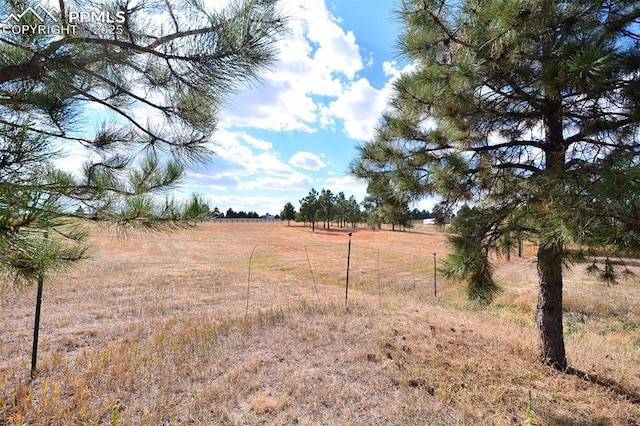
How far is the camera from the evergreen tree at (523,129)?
2.15 metres

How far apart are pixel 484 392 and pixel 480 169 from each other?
8.64 ft

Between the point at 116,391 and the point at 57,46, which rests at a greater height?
the point at 57,46

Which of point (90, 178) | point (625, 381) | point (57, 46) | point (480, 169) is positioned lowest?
point (625, 381)

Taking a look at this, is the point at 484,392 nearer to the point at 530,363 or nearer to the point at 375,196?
the point at 530,363

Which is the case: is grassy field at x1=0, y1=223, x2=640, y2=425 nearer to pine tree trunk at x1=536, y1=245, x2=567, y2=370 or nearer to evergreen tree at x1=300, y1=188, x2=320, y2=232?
pine tree trunk at x1=536, y1=245, x2=567, y2=370

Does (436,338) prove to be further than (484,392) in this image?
Yes

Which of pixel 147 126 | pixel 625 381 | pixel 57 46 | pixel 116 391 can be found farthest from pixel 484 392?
pixel 57 46

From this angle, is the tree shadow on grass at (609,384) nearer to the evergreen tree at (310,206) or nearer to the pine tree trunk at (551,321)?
the pine tree trunk at (551,321)

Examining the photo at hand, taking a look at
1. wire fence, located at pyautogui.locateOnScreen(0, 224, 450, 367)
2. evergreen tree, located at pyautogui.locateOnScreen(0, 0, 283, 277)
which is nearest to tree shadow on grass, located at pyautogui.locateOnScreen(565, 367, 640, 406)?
wire fence, located at pyautogui.locateOnScreen(0, 224, 450, 367)

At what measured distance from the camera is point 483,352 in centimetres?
414

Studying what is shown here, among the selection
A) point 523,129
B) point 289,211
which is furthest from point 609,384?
point 289,211

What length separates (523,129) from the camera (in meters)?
4.05

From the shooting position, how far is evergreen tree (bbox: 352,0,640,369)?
215cm

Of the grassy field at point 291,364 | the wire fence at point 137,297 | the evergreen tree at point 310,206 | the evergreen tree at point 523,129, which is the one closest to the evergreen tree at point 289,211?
the evergreen tree at point 310,206
